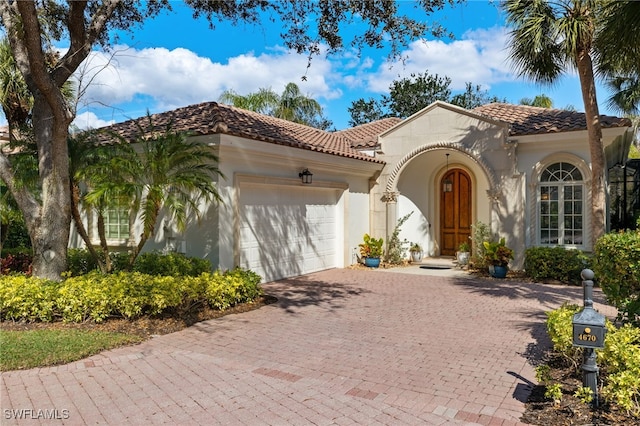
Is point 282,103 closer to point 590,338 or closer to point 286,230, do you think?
point 286,230

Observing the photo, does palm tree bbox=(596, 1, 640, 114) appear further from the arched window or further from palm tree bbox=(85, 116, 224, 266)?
palm tree bbox=(85, 116, 224, 266)

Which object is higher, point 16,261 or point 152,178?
point 152,178

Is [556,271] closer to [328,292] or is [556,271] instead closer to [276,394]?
[328,292]

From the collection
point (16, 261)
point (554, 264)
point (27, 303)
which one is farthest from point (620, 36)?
point (16, 261)

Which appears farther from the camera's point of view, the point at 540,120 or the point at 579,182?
the point at 540,120

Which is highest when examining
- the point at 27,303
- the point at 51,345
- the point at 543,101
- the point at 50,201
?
the point at 543,101

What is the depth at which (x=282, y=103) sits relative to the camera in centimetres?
2997

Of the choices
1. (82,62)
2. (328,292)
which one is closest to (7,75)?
(82,62)

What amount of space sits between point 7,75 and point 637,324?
1617 cm

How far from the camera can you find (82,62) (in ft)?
28.7

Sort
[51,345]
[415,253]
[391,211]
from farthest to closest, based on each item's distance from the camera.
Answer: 1. [415,253]
2. [391,211]
3. [51,345]

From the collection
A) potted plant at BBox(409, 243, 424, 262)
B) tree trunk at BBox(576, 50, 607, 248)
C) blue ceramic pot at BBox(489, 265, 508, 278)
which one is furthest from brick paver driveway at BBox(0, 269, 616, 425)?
potted plant at BBox(409, 243, 424, 262)

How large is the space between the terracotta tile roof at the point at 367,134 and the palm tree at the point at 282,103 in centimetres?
848

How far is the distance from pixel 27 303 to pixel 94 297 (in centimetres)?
120
